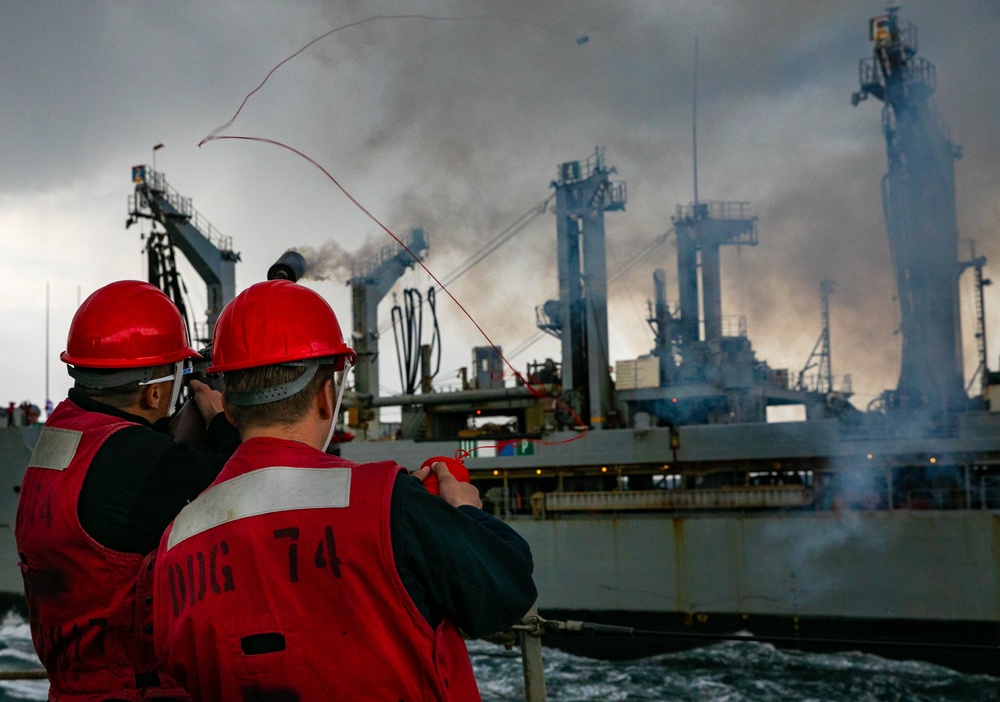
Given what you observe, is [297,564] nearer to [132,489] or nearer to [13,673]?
[132,489]

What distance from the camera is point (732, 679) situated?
13.9m

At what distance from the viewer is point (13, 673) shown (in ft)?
10.9

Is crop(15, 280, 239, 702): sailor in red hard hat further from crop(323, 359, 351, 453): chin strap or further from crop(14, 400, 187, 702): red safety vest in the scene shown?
crop(323, 359, 351, 453): chin strap

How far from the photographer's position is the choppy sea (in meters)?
13.0

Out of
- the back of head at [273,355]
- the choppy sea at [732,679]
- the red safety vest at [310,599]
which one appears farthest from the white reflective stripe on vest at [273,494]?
the choppy sea at [732,679]

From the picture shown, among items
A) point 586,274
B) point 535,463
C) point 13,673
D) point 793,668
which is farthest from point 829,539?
point 13,673

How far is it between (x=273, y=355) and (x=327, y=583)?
→ 45 centimetres

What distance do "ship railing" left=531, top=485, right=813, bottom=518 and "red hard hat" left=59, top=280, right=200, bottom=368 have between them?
15385 mm

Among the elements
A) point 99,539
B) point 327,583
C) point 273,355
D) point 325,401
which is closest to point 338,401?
point 325,401

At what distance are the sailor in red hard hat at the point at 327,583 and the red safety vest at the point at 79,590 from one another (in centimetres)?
44

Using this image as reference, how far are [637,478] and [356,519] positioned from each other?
1842 cm

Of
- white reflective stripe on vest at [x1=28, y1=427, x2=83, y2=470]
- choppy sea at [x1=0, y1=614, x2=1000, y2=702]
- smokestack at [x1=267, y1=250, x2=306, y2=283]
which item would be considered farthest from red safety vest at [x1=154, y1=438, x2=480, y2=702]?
choppy sea at [x1=0, y1=614, x2=1000, y2=702]

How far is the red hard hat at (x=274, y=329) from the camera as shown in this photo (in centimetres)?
157

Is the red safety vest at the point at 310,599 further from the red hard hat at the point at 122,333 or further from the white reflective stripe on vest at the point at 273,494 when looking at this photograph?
the red hard hat at the point at 122,333
